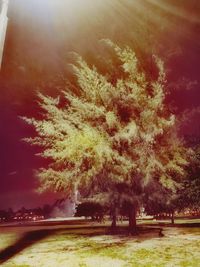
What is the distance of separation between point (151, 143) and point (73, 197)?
Result: 11.3 ft

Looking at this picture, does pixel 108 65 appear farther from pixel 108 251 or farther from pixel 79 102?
pixel 108 251

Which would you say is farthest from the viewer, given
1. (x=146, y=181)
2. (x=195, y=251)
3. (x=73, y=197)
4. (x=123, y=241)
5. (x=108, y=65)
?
(x=108, y=65)

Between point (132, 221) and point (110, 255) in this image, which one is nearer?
point (110, 255)

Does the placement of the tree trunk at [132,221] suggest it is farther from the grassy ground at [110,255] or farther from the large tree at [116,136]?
the grassy ground at [110,255]

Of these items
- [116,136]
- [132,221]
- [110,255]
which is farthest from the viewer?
[132,221]

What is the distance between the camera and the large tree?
35.6ft

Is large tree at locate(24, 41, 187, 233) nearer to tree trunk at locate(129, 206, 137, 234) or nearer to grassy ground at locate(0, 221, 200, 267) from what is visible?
tree trunk at locate(129, 206, 137, 234)

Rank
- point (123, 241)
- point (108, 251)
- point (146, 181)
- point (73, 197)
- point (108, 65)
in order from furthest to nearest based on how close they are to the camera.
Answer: point (108, 65) < point (73, 197) < point (146, 181) < point (123, 241) < point (108, 251)

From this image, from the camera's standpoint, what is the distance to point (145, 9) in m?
11.3

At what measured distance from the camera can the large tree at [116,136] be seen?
10836 mm

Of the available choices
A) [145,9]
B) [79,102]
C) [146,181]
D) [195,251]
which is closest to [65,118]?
[79,102]

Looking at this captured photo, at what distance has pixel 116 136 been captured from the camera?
36.1 ft

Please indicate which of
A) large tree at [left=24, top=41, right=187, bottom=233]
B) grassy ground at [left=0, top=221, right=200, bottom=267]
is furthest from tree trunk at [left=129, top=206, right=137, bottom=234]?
grassy ground at [left=0, top=221, right=200, bottom=267]

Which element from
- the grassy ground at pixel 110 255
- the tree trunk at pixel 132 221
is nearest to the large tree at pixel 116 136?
the tree trunk at pixel 132 221
